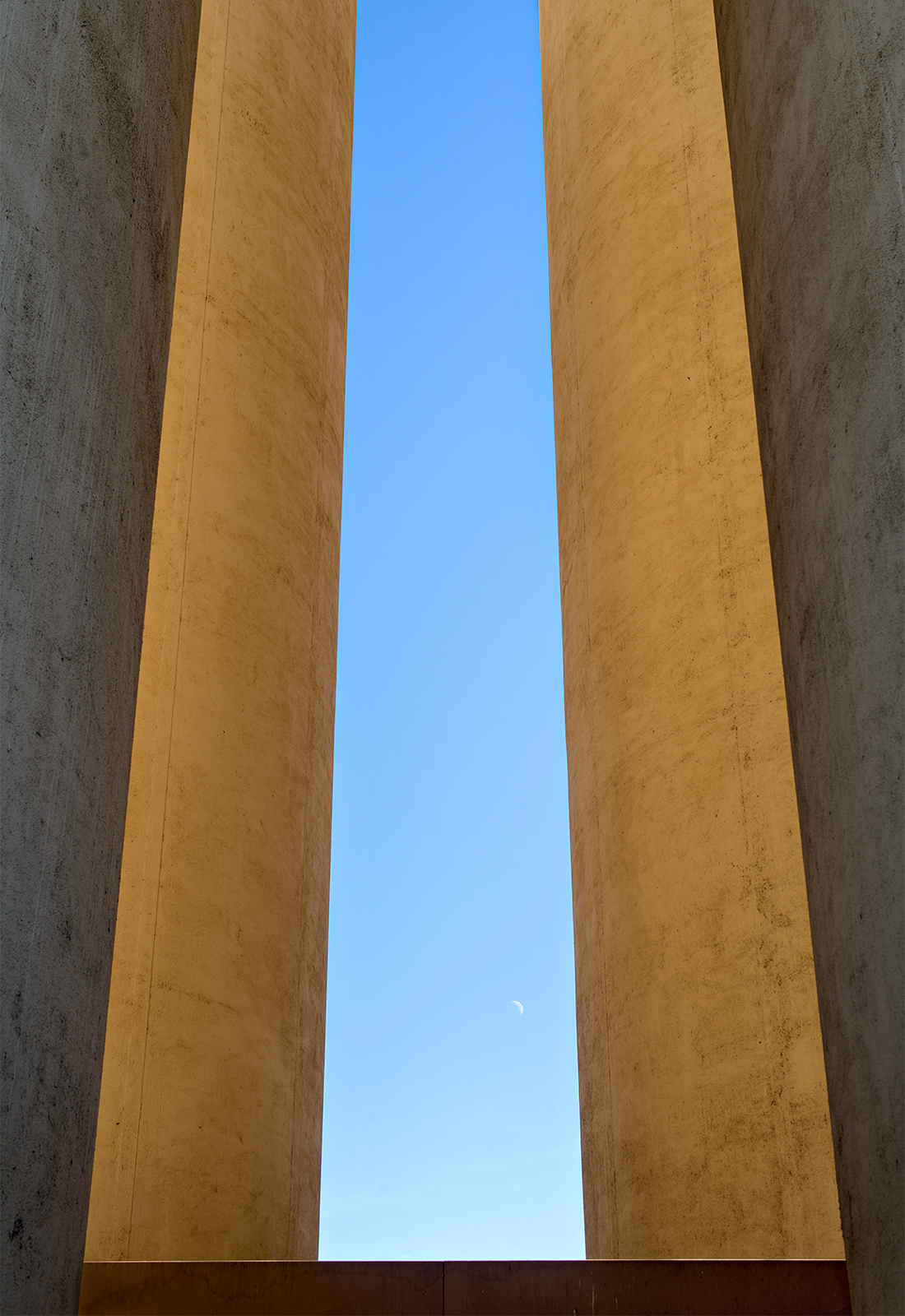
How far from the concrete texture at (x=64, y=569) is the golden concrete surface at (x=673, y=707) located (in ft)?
13.5

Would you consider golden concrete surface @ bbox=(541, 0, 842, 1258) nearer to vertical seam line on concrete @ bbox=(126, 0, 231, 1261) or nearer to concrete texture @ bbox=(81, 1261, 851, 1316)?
concrete texture @ bbox=(81, 1261, 851, 1316)

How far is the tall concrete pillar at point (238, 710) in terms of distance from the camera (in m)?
8.00

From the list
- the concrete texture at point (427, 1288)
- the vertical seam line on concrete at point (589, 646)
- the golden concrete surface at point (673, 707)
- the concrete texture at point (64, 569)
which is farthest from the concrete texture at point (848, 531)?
the vertical seam line on concrete at point (589, 646)

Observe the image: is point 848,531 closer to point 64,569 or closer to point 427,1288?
point 64,569

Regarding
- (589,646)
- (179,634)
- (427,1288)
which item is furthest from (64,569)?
(589,646)

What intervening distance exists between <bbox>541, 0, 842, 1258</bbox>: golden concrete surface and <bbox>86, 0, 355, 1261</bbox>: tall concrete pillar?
6.87 ft

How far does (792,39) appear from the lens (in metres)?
4.10

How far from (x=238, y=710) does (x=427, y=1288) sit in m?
4.97

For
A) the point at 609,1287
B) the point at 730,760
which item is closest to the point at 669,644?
the point at 730,760

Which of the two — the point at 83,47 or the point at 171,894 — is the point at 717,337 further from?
the point at 83,47

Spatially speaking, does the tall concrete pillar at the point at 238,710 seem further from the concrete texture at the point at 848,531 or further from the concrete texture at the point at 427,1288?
the concrete texture at the point at 848,531

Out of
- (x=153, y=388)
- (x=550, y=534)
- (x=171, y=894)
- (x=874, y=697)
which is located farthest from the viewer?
(x=550, y=534)

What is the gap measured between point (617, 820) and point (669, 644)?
1.24 metres

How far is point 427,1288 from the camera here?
4965 millimetres
